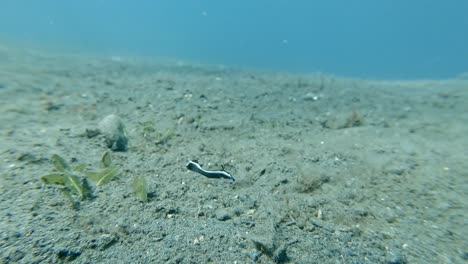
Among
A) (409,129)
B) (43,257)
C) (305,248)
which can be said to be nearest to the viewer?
(43,257)

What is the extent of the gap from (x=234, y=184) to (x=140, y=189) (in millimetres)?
1104

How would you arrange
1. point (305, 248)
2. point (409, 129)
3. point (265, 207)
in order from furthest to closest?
point (409, 129) < point (265, 207) < point (305, 248)

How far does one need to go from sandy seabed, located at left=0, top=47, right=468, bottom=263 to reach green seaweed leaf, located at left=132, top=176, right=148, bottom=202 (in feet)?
0.19

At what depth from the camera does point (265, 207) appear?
3.16 meters

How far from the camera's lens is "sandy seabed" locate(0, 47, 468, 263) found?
8.25 ft

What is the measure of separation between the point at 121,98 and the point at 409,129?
6.36m

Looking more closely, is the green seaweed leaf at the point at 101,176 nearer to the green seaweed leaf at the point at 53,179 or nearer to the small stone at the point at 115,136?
the green seaweed leaf at the point at 53,179

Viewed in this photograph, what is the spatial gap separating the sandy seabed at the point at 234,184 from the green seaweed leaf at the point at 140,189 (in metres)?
0.06

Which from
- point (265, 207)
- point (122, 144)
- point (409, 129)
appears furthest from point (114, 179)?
point (409, 129)

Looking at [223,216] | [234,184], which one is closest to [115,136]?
[234,184]

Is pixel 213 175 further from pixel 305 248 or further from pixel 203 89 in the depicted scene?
pixel 203 89

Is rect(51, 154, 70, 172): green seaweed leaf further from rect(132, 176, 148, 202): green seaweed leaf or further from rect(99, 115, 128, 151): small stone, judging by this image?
rect(99, 115, 128, 151): small stone

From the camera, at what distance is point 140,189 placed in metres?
3.05

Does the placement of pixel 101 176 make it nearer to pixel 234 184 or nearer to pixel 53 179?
pixel 53 179
